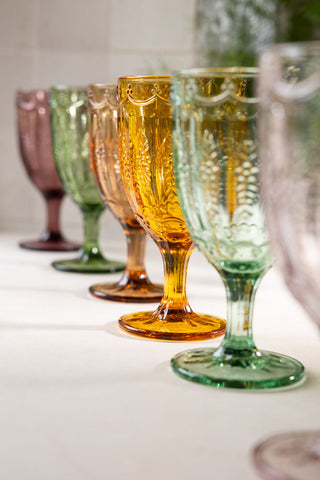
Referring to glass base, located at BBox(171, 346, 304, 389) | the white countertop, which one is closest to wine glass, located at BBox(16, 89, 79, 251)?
the white countertop

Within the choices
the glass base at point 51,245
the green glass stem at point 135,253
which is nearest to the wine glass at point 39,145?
the glass base at point 51,245

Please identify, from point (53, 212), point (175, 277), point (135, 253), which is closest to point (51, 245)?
point (53, 212)

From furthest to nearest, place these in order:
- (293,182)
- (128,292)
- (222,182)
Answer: (128,292) < (222,182) < (293,182)

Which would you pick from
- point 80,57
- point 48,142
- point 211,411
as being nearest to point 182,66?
point 80,57

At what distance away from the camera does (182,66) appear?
1.63 metres

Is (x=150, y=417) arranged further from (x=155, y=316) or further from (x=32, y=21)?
(x=32, y=21)

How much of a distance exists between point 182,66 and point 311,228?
51.7 inches

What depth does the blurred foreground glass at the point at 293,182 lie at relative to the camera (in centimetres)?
36

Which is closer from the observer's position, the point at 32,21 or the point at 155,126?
the point at 155,126

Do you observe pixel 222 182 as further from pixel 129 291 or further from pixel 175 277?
pixel 129 291

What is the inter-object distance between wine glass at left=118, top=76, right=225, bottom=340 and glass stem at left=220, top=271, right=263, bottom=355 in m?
0.09

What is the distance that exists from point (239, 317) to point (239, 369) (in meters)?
0.04

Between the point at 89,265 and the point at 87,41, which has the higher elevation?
the point at 87,41

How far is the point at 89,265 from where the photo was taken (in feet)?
3.29
